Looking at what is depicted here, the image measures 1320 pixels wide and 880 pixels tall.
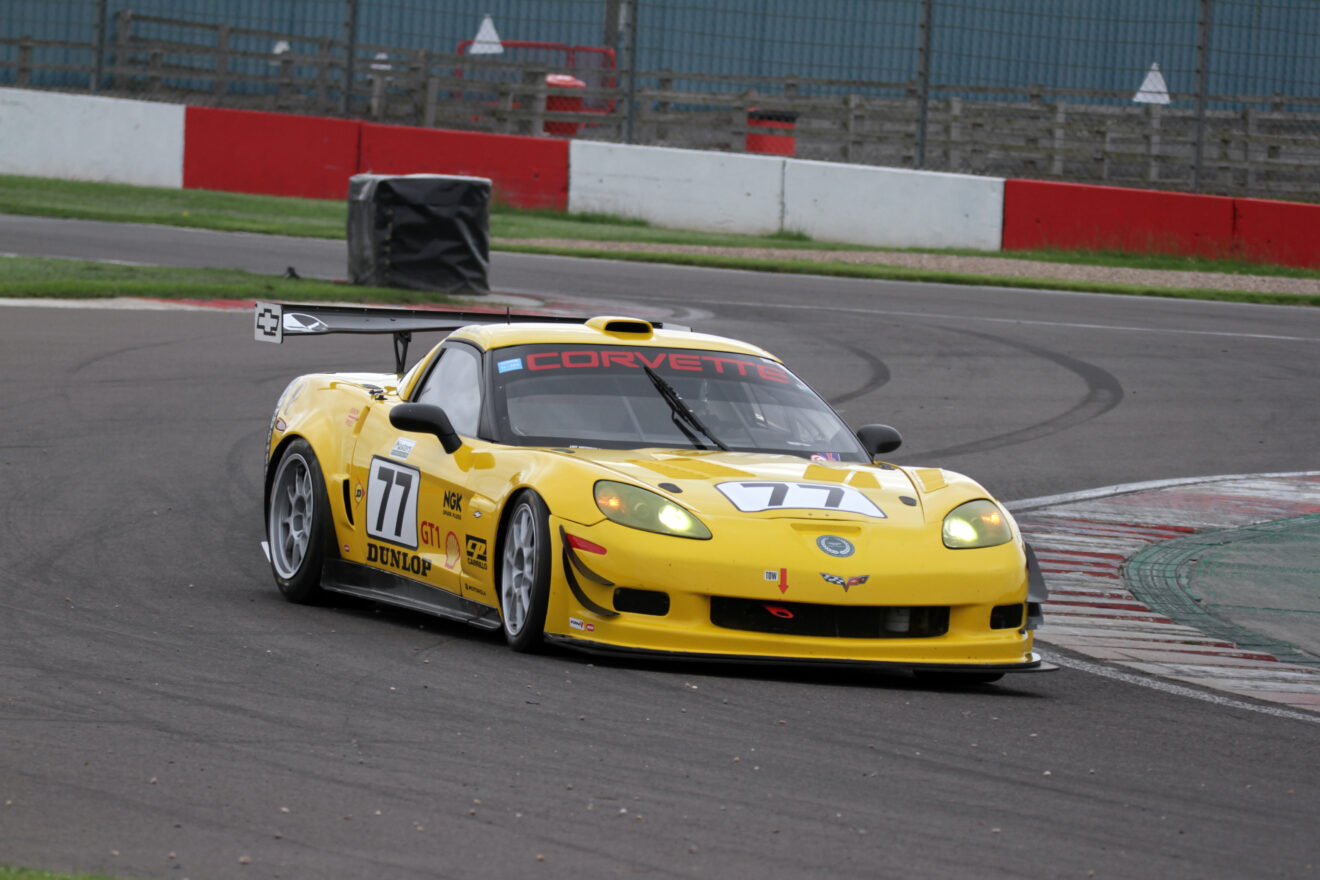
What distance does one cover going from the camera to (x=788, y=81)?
87.0ft

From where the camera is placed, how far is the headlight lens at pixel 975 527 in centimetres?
659

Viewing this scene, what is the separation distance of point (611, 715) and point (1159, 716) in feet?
5.70

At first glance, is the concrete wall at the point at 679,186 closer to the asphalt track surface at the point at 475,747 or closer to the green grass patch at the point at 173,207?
the green grass patch at the point at 173,207

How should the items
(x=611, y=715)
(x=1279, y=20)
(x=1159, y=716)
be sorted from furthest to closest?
(x=1279, y=20)
(x=1159, y=716)
(x=611, y=715)

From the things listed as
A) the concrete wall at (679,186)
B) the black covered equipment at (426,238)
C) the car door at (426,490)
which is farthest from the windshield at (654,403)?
the concrete wall at (679,186)

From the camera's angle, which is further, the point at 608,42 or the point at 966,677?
the point at 608,42

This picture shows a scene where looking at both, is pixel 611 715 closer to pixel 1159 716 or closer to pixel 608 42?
pixel 1159 716

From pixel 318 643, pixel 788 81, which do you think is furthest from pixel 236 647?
pixel 788 81

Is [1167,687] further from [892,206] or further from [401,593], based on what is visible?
[892,206]

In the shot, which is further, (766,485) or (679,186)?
(679,186)

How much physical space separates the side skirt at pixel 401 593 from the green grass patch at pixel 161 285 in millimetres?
9679

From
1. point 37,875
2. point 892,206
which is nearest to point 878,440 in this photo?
point 37,875

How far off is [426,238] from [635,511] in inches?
494

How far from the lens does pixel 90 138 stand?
92.4ft
